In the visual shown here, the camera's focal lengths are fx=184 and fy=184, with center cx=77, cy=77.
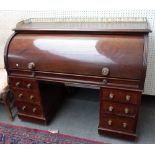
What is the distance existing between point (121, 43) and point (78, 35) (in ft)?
1.18

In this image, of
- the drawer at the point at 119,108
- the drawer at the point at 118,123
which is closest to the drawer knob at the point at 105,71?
the drawer at the point at 119,108

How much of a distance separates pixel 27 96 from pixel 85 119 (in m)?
0.68

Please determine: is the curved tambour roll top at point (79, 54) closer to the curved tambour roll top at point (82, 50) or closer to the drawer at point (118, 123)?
the curved tambour roll top at point (82, 50)

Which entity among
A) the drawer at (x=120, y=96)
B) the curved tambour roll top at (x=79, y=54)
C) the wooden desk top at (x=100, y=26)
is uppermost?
the wooden desk top at (x=100, y=26)

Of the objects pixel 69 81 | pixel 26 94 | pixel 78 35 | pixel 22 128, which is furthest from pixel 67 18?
pixel 22 128

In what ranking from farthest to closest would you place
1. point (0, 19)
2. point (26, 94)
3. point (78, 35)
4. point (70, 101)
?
1. point (70, 101)
2. point (0, 19)
3. point (26, 94)
4. point (78, 35)

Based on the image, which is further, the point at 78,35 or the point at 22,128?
the point at 22,128

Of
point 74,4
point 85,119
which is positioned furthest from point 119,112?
point 74,4

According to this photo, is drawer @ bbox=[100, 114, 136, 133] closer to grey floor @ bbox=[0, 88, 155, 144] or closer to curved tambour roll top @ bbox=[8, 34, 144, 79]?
grey floor @ bbox=[0, 88, 155, 144]

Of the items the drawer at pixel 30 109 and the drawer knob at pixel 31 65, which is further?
the drawer at pixel 30 109

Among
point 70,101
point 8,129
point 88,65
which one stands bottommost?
point 8,129

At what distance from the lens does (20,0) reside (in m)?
1.97

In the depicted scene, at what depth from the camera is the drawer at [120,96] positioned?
4.56 ft
